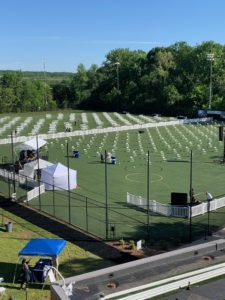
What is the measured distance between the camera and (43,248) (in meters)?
18.5

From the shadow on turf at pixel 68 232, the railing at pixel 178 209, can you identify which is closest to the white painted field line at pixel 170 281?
the shadow on turf at pixel 68 232

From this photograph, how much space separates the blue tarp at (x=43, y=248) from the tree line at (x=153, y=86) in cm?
6907

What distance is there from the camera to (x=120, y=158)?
143 ft

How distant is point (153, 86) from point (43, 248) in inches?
3368

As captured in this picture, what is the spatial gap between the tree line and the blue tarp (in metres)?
69.1

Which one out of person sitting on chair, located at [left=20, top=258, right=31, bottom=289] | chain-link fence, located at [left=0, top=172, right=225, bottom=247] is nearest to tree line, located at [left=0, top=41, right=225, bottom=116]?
chain-link fence, located at [left=0, top=172, right=225, bottom=247]

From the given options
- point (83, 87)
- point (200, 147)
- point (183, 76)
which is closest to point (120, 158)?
point (200, 147)

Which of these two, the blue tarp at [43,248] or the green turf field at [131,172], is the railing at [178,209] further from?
the blue tarp at [43,248]

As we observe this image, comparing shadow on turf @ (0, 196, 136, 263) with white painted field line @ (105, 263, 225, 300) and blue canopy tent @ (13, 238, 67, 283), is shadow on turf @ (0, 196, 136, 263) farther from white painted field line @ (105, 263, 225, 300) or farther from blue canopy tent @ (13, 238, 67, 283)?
white painted field line @ (105, 263, 225, 300)

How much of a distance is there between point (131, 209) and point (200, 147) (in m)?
23.2

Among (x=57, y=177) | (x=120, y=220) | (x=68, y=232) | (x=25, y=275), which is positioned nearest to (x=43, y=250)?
(x=25, y=275)

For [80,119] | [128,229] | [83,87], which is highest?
[83,87]

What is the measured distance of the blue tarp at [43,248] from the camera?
18141 mm

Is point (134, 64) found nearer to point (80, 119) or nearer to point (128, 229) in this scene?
point (80, 119)
